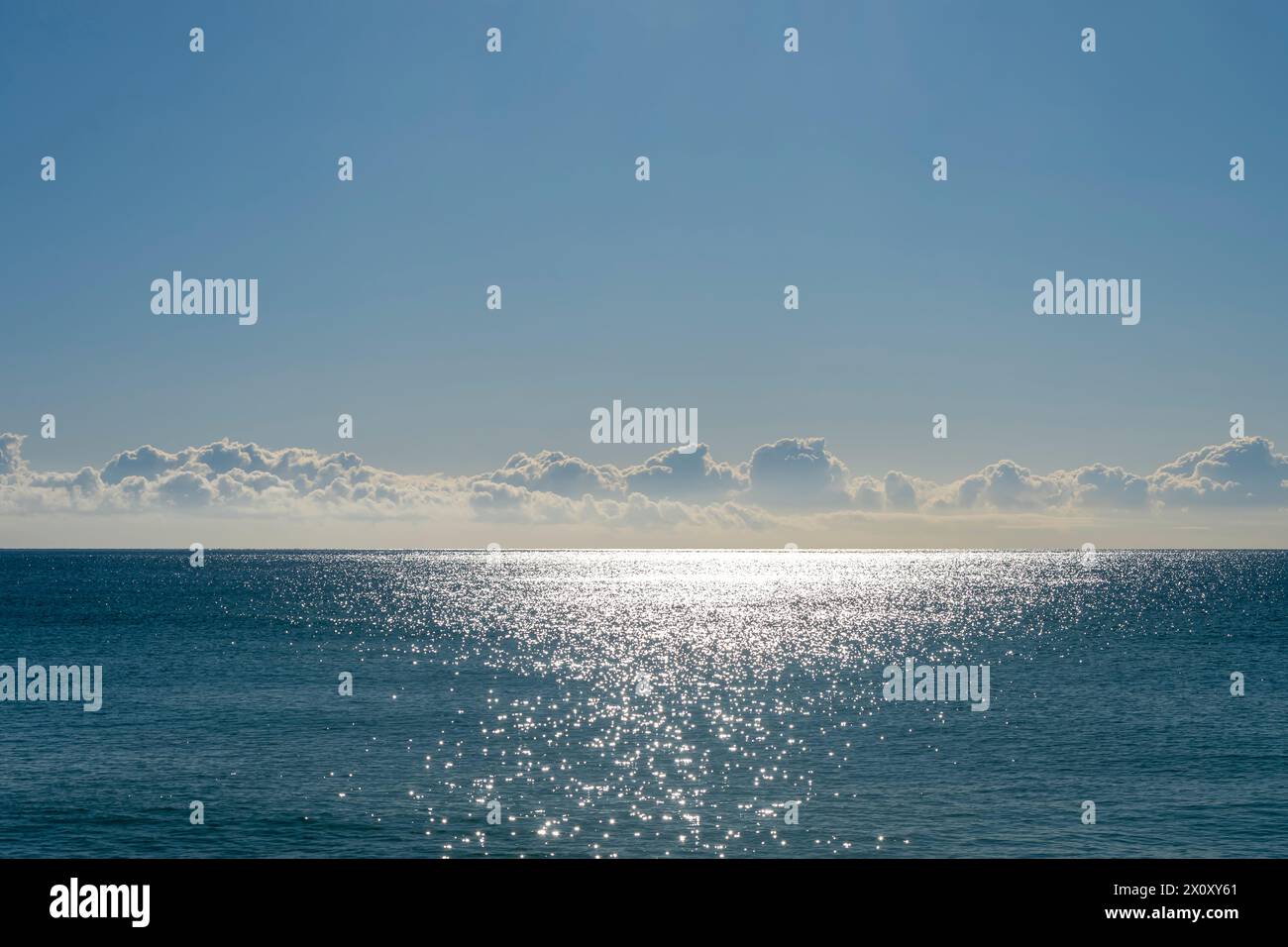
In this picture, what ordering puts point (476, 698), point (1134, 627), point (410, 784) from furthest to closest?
point (1134, 627) < point (476, 698) < point (410, 784)

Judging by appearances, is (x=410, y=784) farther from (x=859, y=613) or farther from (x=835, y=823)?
(x=859, y=613)

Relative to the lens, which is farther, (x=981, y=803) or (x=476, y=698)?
(x=476, y=698)

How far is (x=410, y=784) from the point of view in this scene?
52.4 metres

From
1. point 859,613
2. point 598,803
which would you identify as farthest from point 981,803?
point 859,613

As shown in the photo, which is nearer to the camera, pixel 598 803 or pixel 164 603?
pixel 598 803

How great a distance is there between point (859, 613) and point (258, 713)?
426 ft
